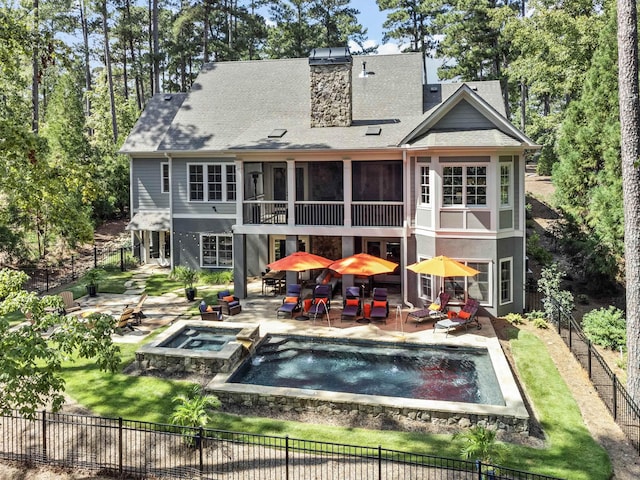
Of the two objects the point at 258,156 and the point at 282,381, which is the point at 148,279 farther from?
the point at 282,381

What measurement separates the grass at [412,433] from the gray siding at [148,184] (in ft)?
44.7

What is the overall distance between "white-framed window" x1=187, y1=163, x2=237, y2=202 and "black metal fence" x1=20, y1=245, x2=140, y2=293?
17.8 ft

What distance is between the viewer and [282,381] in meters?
12.7

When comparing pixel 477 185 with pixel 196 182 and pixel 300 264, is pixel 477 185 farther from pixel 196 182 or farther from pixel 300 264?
pixel 196 182

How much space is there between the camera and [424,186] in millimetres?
18391

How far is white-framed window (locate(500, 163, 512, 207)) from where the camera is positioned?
57.3 feet

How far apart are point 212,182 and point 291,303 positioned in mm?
9300

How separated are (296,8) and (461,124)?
35880 mm

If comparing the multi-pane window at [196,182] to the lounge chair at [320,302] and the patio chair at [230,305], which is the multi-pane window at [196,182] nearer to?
the patio chair at [230,305]

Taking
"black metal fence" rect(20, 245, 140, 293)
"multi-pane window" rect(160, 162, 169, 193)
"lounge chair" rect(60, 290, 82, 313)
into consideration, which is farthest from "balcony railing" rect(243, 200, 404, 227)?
"black metal fence" rect(20, 245, 140, 293)

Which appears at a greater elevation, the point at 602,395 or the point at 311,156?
the point at 311,156

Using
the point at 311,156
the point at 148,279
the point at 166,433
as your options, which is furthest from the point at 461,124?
the point at 148,279

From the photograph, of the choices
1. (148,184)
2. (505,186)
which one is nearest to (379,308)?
(505,186)

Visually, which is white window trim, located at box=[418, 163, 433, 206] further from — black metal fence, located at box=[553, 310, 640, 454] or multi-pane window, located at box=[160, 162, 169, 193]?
multi-pane window, located at box=[160, 162, 169, 193]
